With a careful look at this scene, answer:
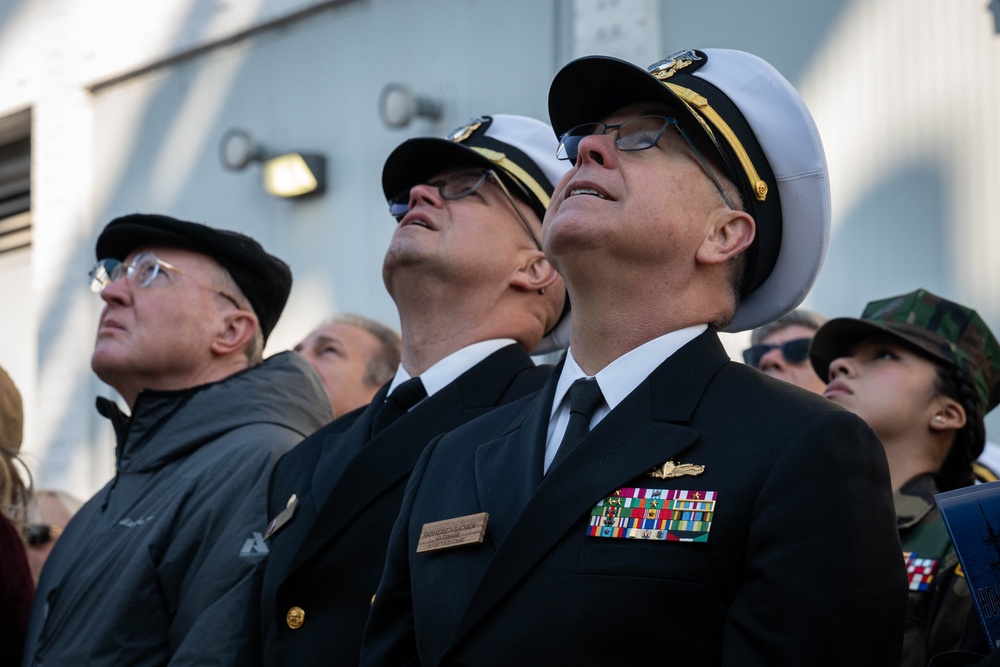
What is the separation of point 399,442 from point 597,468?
88cm

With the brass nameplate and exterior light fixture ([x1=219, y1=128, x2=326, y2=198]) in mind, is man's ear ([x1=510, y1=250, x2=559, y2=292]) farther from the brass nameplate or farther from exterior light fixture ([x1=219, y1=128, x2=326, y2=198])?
exterior light fixture ([x1=219, y1=128, x2=326, y2=198])

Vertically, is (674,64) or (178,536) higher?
(674,64)

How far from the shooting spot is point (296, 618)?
2914mm

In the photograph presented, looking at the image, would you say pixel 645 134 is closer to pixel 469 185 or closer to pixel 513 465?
pixel 513 465

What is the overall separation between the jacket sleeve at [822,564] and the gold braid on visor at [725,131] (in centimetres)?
61

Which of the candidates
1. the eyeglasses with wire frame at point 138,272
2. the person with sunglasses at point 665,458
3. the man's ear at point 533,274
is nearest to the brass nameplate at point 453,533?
the person with sunglasses at point 665,458

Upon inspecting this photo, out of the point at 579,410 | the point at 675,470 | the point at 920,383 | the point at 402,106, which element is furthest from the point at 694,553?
the point at 402,106

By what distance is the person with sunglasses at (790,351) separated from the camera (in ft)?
15.1

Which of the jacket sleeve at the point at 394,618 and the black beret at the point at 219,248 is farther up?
the black beret at the point at 219,248

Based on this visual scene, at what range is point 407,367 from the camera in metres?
3.39

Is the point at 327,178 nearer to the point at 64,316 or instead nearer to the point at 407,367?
the point at 64,316

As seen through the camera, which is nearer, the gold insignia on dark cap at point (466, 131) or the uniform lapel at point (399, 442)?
the uniform lapel at point (399, 442)

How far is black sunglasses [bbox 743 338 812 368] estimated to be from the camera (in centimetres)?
461

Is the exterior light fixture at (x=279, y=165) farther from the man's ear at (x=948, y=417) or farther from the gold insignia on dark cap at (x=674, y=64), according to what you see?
the gold insignia on dark cap at (x=674, y=64)
